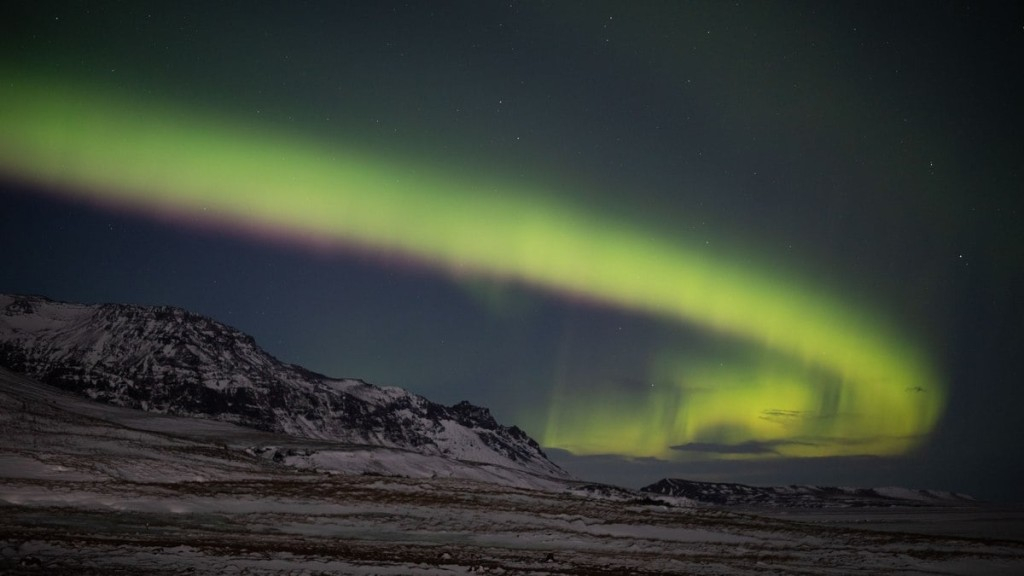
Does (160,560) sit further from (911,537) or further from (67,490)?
(911,537)

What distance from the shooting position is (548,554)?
29.2m

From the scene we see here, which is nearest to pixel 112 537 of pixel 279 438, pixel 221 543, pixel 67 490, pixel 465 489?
pixel 221 543

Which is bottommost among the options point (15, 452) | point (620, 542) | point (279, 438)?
point (279, 438)

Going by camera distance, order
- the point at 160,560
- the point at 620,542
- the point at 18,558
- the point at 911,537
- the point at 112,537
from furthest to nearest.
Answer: the point at 911,537
the point at 620,542
the point at 112,537
the point at 160,560
the point at 18,558

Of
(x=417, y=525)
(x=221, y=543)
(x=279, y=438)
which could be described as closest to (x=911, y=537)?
(x=417, y=525)

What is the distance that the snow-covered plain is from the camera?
23250mm

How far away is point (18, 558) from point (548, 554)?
712 inches

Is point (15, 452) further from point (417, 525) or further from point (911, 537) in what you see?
point (911, 537)

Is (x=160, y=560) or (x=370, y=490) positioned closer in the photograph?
(x=160, y=560)

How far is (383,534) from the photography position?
34.0m

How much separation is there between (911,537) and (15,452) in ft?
192

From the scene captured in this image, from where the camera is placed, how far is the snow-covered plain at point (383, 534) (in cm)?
2325

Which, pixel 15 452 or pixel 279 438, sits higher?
pixel 15 452

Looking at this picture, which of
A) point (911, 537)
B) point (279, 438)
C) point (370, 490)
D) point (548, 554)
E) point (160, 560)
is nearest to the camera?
point (160, 560)
